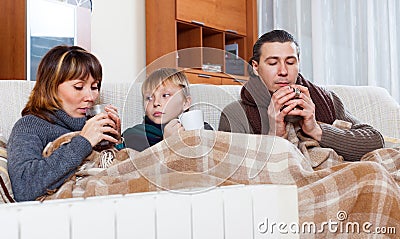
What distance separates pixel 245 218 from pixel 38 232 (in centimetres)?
36

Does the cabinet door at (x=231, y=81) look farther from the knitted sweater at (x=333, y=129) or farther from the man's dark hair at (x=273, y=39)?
the man's dark hair at (x=273, y=39)

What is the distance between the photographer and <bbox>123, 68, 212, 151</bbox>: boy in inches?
42.7

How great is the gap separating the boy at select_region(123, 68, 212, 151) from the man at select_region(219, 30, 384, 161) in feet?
0.47

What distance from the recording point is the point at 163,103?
43.7 inches

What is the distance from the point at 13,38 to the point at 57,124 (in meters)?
1.47

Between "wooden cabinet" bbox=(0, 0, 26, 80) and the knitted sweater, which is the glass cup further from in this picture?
"wooden cabinet" bbox=(0, 0, 26, 80)

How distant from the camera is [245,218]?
1.01 meters

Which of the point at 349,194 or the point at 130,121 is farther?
the point at 130,121

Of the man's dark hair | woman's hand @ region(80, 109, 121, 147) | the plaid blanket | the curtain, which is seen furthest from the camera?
the curtain

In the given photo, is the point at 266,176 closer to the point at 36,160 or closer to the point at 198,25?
the point at 36,160

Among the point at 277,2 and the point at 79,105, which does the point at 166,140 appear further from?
the point at 277,2

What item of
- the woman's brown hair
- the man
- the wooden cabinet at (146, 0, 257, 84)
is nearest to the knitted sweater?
the man

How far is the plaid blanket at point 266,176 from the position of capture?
103 centimetres


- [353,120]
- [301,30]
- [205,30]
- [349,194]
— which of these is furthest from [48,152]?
[301,30]
